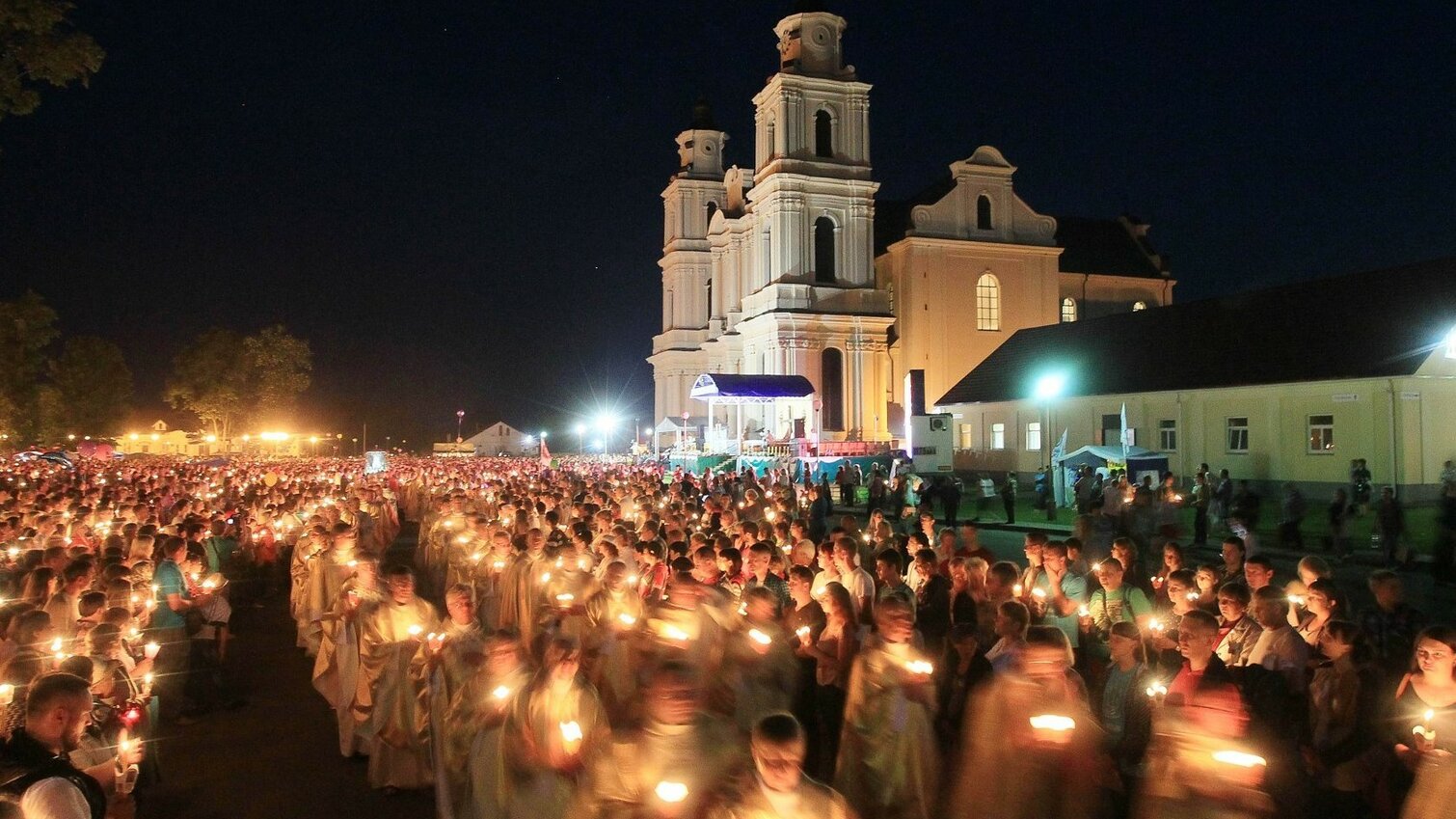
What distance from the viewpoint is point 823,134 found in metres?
51.0

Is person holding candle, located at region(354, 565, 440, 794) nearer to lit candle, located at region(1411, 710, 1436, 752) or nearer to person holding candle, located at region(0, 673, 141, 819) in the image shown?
person holding candle, located at region(0, 673, 141, 819)

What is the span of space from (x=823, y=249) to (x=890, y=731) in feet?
154

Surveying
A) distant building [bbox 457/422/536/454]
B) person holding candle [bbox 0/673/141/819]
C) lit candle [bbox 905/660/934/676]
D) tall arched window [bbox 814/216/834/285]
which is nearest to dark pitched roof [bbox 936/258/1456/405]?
tall arched window [bbox 814/216/834/285]

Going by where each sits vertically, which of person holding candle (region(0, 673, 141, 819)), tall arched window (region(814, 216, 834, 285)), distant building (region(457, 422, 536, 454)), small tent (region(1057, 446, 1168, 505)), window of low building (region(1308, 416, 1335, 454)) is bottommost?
person holding candle (region(0, 673, 141, 819))

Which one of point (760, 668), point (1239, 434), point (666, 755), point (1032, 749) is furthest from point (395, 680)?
point (1239, 434)

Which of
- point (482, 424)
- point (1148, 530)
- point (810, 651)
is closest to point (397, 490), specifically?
point (1148, 530)

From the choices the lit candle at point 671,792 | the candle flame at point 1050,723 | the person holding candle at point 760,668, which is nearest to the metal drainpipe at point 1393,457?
the person holding candle at point 760,668

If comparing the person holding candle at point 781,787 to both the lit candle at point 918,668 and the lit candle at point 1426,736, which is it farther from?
the lit candle at point 1426,736

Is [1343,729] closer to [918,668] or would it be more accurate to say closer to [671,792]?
[918,668]

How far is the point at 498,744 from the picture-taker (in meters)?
5.50

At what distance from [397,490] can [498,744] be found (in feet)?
82.0

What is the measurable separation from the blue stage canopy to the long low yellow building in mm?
8576

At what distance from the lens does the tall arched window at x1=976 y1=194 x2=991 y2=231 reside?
50.4 m

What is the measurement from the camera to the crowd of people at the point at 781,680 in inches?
170
